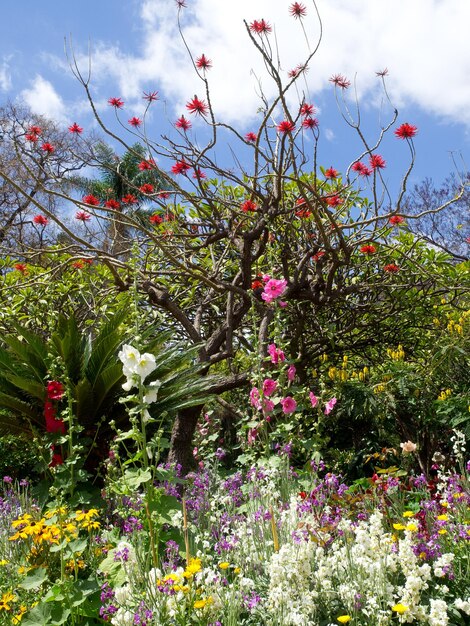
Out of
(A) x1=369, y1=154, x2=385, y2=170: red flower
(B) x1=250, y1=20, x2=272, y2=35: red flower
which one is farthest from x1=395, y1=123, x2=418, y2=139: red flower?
(B) x1=250, y1=20, x2=272, y2=35: red flower

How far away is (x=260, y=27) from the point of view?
3.79 meters

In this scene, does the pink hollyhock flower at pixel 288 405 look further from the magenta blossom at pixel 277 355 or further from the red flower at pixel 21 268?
the red flower at pixel 21 268

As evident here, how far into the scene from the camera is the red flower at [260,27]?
12.4 feet

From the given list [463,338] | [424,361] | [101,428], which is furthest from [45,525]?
[424,361]

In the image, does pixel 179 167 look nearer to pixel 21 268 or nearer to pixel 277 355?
pixel 21 268

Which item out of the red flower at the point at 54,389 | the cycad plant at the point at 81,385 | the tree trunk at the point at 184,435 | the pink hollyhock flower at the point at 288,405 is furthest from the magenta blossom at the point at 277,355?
the tree trunk at the point at 184,435

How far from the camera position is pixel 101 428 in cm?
346

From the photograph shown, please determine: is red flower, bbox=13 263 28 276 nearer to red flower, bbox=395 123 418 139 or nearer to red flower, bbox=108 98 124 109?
red flower, bbox=108 98 124 109

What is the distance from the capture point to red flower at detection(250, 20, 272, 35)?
378 centimetres

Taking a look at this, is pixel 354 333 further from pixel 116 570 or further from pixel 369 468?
pixel 116 570

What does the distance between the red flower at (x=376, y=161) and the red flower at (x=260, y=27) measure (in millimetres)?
1115

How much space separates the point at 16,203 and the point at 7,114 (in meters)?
2.57

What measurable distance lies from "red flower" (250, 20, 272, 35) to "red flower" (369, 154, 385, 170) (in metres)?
1.11

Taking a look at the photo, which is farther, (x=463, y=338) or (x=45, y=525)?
(x=463, y=338)
